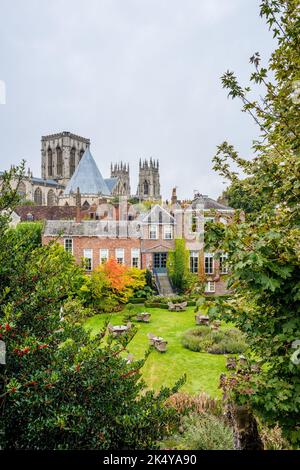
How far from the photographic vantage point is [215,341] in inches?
877

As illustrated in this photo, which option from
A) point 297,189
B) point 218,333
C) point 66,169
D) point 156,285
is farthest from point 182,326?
point 66,169

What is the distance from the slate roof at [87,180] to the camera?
8262cm

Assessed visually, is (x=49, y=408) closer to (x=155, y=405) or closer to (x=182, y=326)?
(x=155, y=405)

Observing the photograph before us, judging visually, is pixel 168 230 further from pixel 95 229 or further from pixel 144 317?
pixel 144 317

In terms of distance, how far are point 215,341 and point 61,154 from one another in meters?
118

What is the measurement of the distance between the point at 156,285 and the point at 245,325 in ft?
105

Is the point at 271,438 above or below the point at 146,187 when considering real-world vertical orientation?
below

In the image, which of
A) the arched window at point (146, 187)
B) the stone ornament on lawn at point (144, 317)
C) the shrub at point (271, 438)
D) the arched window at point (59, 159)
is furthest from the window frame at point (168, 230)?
the arched window at point (59, 159)

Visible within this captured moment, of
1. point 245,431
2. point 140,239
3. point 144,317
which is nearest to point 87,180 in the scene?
point 140,239

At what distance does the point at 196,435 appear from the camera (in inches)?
321

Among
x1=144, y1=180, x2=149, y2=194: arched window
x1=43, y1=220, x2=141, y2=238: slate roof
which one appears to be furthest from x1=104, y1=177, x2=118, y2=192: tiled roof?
x1=43, y1=220, x2=141, y2=238: slate roof

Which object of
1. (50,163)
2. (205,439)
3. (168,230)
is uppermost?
(50,163)

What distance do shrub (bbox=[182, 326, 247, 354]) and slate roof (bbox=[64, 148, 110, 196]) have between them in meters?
62.7

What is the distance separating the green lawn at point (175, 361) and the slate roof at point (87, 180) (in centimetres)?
5747
